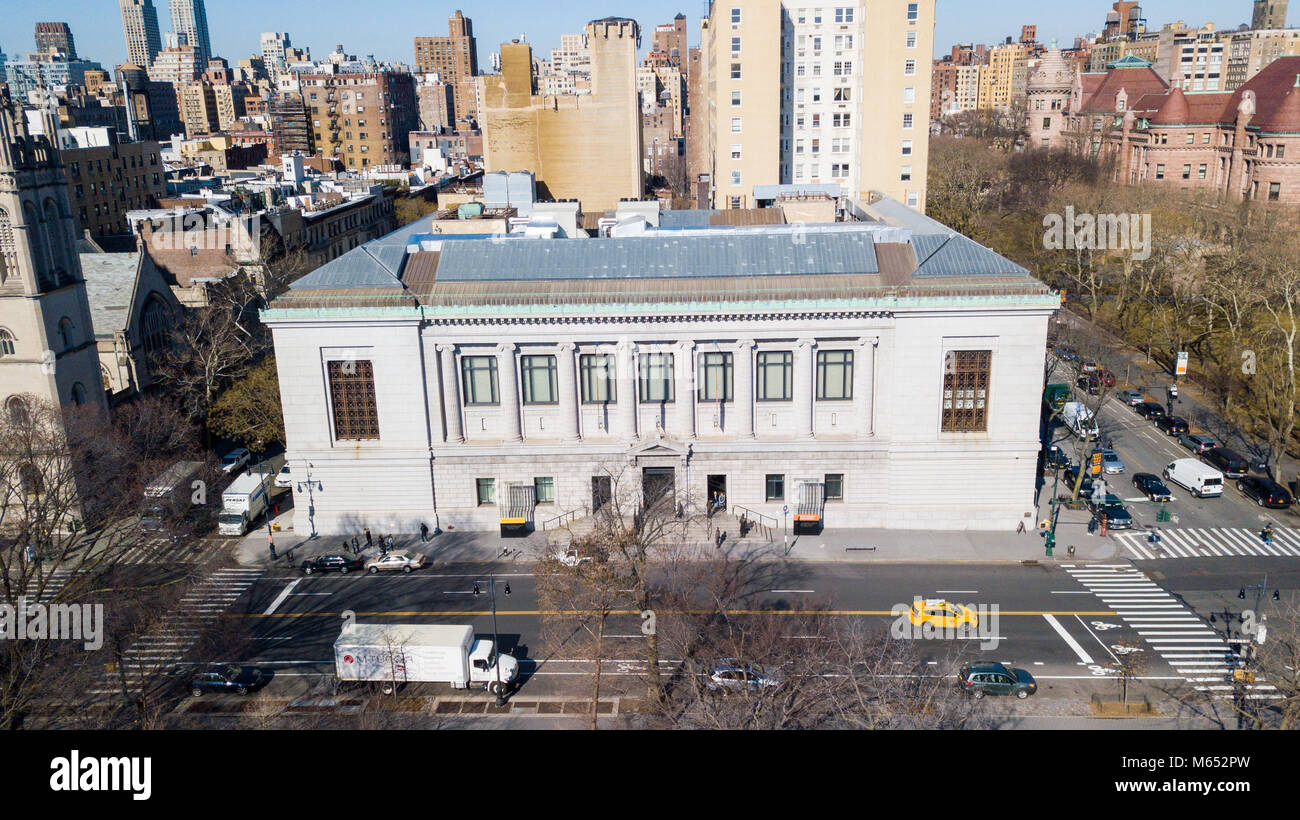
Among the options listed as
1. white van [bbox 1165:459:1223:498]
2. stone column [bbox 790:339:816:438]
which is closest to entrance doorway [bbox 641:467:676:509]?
stone column [bbox 790:339:816:438]

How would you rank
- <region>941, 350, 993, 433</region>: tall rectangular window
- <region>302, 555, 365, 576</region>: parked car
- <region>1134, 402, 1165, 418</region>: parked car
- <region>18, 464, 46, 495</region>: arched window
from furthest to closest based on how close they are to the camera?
<region>1134, 402, 1165, 418</region>: parked car < <region>941, 350, 993, 433</region>: tall rectangular window < <region>302, 555, 365, 576</region>: parked car < <region>18, 464, 46, 495</region>: arched window

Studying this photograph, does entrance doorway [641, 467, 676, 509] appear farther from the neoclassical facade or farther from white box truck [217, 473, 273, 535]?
white box truck [217, 473, 273, 535]

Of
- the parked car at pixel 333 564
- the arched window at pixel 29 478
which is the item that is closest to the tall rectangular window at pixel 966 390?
the parked car at pixel 333 564

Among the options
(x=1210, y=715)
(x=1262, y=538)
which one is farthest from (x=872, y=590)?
(x=1262, y=538)

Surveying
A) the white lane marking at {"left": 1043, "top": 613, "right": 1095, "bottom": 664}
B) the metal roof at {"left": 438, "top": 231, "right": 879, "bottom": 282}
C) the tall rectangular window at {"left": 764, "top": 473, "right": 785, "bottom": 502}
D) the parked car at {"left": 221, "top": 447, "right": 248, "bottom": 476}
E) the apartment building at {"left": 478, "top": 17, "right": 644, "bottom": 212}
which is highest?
the apartment building at {"left": 478, "top": 17, "right": 644, "bottom": 212}

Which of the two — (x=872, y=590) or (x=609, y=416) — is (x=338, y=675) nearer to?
(x=609, y=416)

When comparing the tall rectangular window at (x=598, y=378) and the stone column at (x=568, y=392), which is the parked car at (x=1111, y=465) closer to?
the tall rectangular window at (x=598, y=378)
